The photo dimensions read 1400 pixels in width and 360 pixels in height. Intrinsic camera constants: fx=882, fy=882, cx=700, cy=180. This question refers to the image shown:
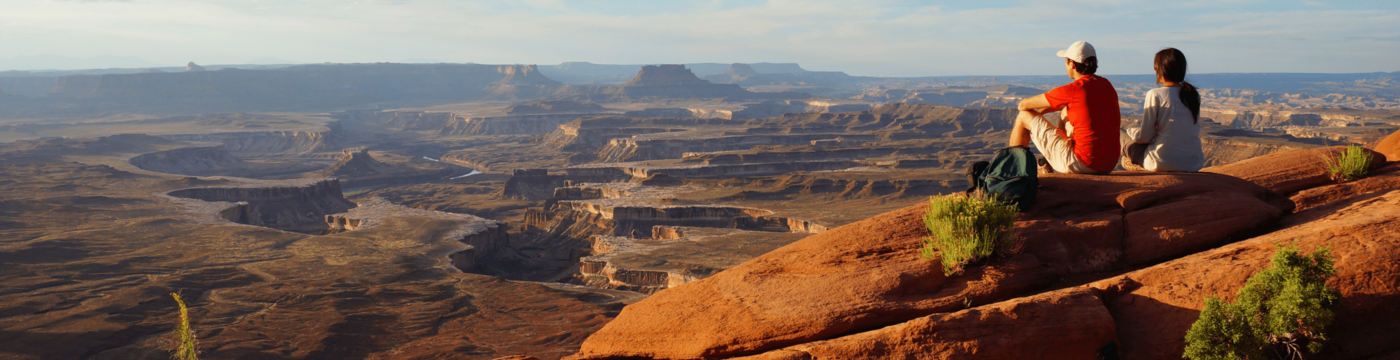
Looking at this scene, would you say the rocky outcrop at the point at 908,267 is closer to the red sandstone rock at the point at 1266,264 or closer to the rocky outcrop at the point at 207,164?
the red sandstone rock at the point at 1266,264

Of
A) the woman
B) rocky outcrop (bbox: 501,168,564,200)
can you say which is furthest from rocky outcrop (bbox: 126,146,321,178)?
the woman

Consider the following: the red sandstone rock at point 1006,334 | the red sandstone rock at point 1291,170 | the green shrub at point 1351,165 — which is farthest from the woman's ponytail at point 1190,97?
the red sandstone rock at point 1006,334

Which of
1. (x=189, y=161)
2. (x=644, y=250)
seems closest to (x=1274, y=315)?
(x=644, y=250)

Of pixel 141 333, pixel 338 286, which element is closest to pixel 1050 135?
pixel 141 333

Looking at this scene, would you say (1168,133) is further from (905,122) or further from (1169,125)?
(905,122)

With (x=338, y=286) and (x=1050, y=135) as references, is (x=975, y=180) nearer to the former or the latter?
(x=1050, y=135)

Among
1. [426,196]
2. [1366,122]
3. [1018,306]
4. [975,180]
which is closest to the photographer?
[1018,306]
